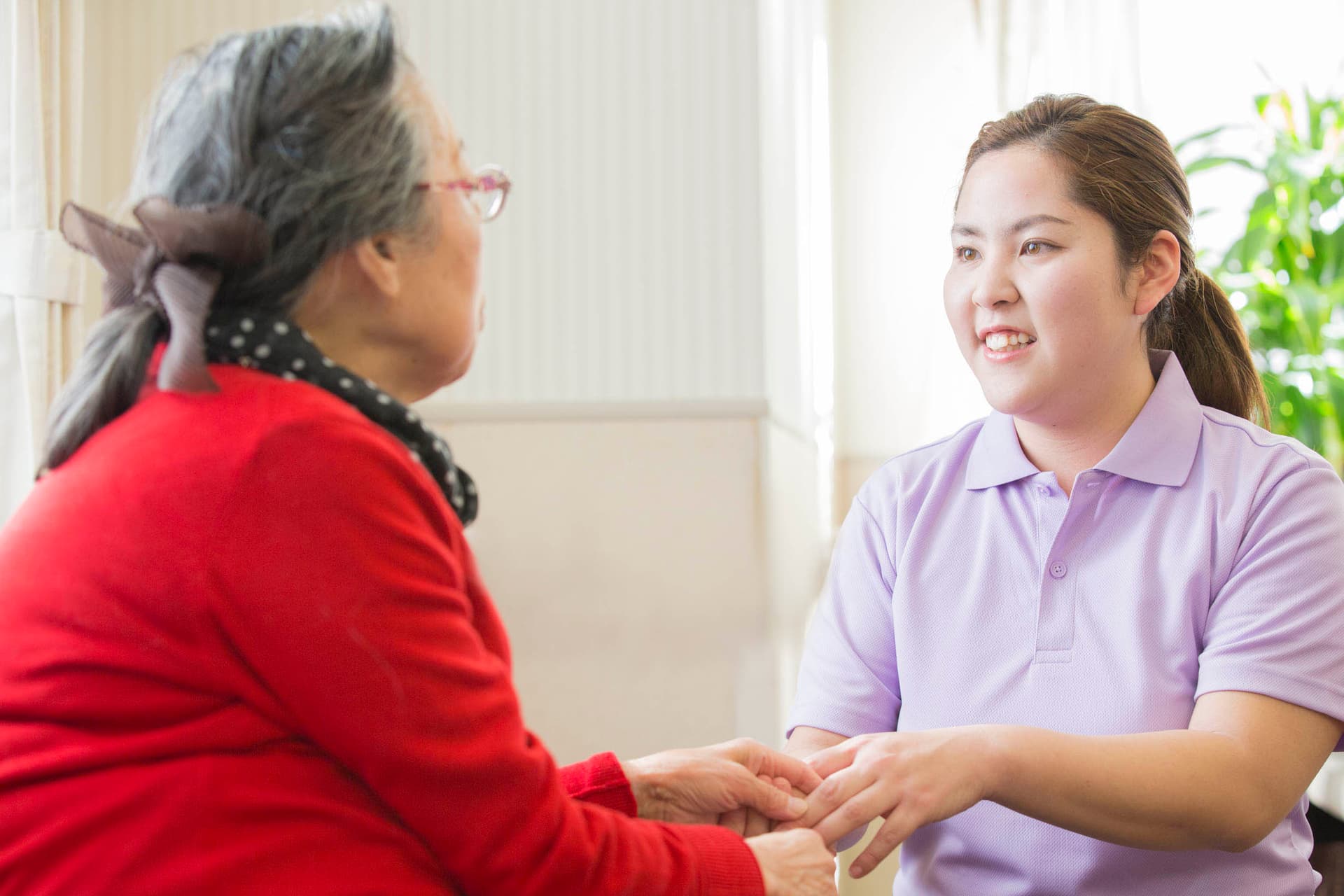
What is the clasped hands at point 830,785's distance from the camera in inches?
46.9

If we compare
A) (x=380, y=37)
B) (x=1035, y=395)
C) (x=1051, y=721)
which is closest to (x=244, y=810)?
(x=380, y=37)

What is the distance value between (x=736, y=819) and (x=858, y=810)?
138mm

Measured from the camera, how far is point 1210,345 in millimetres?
1587

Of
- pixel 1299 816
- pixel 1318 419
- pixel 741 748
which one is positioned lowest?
pixel 1299 816

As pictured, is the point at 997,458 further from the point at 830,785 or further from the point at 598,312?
the point at 598,312

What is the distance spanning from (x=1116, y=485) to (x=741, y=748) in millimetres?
531

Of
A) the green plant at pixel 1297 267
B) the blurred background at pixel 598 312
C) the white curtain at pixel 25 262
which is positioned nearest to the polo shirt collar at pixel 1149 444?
the blurred background at pixel 598 312

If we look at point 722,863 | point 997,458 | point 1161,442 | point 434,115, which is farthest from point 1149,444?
point 434,115

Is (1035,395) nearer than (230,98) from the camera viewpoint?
No

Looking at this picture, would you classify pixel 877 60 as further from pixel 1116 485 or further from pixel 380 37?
pixel 380 37

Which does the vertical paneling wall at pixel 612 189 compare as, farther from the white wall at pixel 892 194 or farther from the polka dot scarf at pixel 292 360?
the polka dot scarf at pixel 292 360

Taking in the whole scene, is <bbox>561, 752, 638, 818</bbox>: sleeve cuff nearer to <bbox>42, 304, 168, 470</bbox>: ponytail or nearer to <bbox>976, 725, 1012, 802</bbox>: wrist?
<bbox>976, 725, 1012, 802</bbox>: wrist

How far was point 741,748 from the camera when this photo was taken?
131 cm

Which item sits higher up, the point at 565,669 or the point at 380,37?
the point at 380,37
